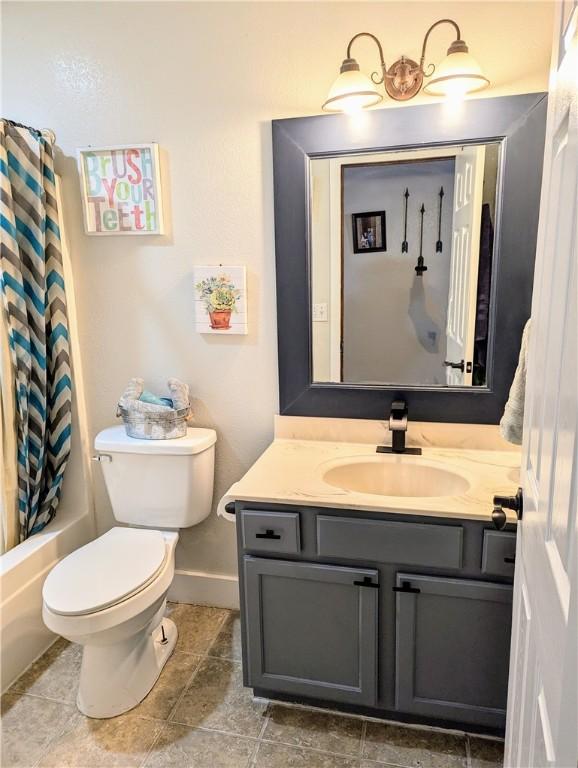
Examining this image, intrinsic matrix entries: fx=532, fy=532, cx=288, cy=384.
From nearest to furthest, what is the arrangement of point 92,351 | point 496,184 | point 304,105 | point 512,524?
point 512,524, point 496,184, point 304,105, point 92,351

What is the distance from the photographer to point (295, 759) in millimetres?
1600

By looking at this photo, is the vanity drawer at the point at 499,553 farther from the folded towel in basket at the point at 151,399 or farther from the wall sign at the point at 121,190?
the wall sign at the point at 121,190

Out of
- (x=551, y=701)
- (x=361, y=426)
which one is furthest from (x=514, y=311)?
(x=551, y=701)

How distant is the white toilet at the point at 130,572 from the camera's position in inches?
64.5

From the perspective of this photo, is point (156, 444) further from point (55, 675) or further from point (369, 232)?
point (369, 232)

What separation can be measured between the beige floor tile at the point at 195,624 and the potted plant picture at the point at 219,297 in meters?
1.23

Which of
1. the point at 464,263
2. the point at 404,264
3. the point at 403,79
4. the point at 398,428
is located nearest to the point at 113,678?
the point at 398,428

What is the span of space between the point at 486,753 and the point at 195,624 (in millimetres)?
1175

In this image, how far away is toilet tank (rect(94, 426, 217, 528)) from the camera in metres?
2.03

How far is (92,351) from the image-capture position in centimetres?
226

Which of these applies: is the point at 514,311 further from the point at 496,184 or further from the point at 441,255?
the point at 496,184

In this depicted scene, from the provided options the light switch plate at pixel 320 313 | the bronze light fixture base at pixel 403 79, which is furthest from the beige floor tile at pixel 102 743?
the bronze light fixture base at pixel 403 79

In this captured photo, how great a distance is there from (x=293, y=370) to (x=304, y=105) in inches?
37.2

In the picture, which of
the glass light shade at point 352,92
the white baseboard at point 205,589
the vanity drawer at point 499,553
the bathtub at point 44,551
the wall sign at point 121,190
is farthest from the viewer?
the white baseboard at point 205,589
